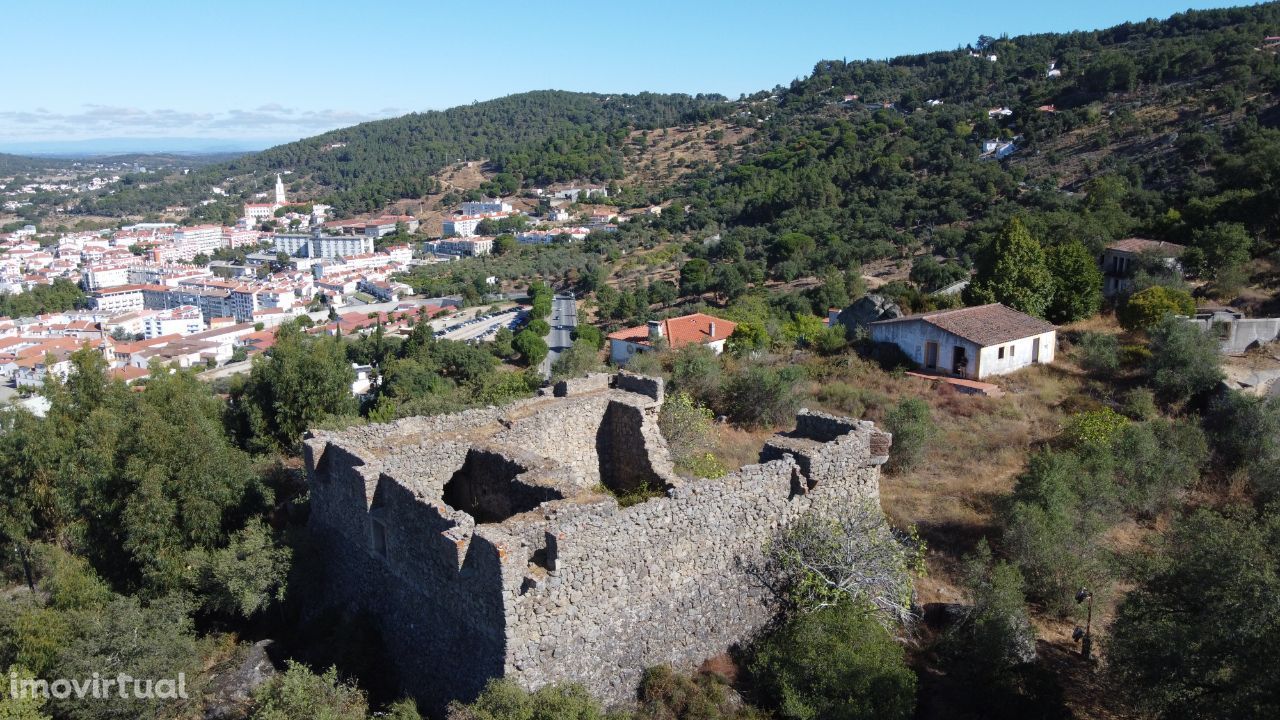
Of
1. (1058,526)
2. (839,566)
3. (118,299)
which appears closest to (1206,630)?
(839,566)

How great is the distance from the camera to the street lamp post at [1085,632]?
395 inches

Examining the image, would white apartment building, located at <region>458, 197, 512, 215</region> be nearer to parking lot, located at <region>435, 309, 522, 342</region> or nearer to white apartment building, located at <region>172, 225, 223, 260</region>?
white apartment building, located at <region>172, 225, 223, 260</region>

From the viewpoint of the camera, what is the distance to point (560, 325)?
248ft

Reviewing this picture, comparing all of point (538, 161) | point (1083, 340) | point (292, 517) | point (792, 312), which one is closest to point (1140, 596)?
point (292, 517)

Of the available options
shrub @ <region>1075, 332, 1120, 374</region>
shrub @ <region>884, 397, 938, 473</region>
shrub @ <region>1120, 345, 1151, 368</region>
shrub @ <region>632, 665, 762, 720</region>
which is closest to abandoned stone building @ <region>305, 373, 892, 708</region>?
shrub @ <region>632, 665, 762, 720</region>

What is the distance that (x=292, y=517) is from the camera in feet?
43.1

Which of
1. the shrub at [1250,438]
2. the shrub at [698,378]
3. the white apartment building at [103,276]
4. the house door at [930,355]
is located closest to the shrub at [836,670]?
A: the shrub at [1250,438]

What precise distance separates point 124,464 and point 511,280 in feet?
323

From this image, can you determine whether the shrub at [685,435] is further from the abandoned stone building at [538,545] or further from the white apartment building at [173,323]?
the white apartment building at [173,323]

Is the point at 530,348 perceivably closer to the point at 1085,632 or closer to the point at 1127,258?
the point at 1127,258

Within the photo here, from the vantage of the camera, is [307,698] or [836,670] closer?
[836,670]

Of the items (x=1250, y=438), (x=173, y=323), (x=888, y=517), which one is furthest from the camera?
(x=173, y=323)

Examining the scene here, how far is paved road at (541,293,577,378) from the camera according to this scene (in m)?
64.0

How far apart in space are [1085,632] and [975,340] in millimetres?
14039
